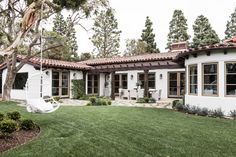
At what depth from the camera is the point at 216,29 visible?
143 feet

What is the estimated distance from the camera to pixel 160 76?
2352 centimetres

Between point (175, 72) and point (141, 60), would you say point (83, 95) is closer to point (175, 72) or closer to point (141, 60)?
point (141, 60)

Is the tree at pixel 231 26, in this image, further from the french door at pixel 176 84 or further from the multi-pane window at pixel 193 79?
the multi-pane window at pixel 193 79

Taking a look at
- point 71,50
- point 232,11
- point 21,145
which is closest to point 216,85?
point 21,145

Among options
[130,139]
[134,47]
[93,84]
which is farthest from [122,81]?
[130,139]

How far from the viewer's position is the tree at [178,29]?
1654 inches

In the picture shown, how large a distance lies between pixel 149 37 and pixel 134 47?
3.12m

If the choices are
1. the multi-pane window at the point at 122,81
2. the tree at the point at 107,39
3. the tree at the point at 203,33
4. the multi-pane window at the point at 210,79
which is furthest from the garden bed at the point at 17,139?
the tree at the point at 203,33

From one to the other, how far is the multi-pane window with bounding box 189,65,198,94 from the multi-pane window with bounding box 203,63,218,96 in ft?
2.09

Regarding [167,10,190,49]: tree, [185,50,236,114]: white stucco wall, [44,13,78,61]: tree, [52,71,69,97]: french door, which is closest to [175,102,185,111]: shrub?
[185,50,236,114]: white stucco wall

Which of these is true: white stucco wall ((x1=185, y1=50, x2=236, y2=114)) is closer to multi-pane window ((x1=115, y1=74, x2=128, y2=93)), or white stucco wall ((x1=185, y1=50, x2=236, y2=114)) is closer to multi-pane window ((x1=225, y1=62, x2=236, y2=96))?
multi-pane window ((x1=225, y1=62, x2=236, y2=96))

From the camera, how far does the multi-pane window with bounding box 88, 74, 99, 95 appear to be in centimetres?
2483

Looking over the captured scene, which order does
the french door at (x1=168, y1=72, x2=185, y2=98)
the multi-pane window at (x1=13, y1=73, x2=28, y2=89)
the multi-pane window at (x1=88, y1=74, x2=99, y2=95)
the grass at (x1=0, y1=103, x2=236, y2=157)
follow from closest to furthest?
the grass at (x1=0, y1=103, x2=236, y2=157), the multi-pane window at (x1=13, y1=73, x2=28, y2=89), the french door at (x1=168, y1=72, x2=185, y2=98), the multi-pane window at (x1=88, y1=74, x2=99, y2=95)

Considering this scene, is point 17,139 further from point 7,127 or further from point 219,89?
point 219,89
